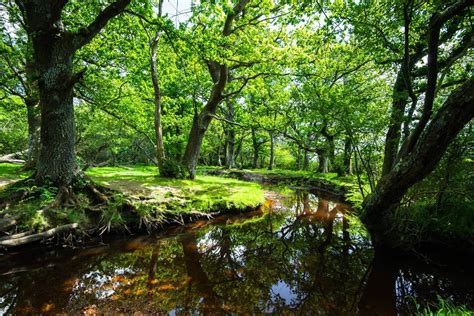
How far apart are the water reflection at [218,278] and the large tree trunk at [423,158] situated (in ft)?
3.18

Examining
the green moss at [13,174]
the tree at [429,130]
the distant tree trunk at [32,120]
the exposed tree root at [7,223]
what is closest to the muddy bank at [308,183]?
the tree at [429,130]

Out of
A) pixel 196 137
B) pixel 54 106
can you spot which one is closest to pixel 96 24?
pixel 54 106

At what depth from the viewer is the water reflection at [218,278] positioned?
3.75 metres

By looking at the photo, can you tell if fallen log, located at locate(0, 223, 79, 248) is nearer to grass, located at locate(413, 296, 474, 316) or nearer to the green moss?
the green moss

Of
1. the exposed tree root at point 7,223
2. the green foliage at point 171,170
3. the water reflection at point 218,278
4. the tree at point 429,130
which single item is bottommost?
the water reflection at point 218,278

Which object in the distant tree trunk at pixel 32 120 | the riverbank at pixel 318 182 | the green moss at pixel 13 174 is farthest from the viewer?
the riverbank at pixel 318 182

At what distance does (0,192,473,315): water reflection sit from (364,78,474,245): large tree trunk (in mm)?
970

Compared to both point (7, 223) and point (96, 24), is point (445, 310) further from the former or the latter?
point (96, 24)

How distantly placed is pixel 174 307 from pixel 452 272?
5.72 m

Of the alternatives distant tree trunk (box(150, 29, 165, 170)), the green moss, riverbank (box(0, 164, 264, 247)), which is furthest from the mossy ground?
distant tree trunk (box(150, 29, 165, 170))

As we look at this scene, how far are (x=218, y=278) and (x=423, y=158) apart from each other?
15.2 ft

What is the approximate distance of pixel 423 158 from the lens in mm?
4609

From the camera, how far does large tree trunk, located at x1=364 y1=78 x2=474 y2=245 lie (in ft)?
13.0

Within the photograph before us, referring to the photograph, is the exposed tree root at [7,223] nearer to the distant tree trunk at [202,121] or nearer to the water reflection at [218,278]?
the water reflection at [218,278]
